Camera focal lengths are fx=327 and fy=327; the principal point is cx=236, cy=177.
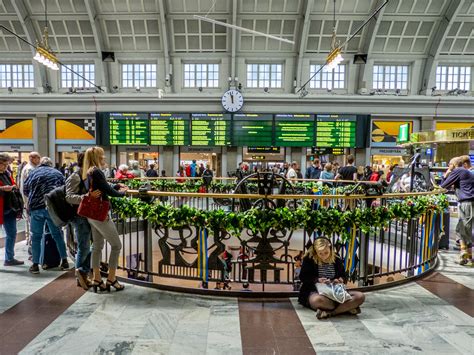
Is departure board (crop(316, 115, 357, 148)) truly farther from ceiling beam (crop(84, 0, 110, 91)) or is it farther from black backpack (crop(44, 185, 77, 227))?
black backpack (crop(44, 185, 77, 227))

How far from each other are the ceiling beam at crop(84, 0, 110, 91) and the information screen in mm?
7196

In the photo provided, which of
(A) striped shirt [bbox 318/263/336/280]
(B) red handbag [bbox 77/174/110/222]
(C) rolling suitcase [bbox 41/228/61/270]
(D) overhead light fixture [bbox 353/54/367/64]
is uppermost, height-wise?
(D) overhead light fixture [bbox 353/54/367/64]

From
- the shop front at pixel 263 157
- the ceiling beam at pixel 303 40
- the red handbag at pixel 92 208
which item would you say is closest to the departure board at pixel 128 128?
the shop front at pixel 263 157

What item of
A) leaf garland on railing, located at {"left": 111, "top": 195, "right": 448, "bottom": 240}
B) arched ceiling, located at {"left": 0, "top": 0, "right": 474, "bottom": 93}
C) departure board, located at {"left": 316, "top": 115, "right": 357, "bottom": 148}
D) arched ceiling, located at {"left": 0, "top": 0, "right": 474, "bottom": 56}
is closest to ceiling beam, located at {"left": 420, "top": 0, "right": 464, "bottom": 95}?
arched ceiling, located at {"left": 0, "top": 0, "right": 474, "bottom": 93}

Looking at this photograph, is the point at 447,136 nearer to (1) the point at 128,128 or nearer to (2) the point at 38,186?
(2) the point at 38,186

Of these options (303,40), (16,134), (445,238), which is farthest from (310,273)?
(16,134)

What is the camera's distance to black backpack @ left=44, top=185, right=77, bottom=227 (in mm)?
4676

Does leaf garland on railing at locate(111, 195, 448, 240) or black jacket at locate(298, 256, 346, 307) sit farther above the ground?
leaf garland on railing at locate(111, 195, 448, 240)

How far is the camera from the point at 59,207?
185 inches

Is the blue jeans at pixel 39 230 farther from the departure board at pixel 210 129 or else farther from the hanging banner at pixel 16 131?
the hanging banner at pixel 16 131

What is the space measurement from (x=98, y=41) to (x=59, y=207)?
48.0ft

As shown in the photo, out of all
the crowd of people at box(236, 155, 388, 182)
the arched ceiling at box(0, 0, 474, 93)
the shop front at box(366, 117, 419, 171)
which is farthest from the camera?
the shop front at box(366, 117, 419, 171)

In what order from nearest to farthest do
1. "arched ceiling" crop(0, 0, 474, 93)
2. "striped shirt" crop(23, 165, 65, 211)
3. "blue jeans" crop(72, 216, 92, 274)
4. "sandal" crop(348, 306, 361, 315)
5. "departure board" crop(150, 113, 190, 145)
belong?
"sandal" crop(348, 306, 361, 315), "blue jeans" crop(72, 216, 92, 274), "striped shirt" crop(23, 165, 65, 211), "arched ceiling" crop(0, 0, 474, 93), "departure board" crop(150, 113, 190, 145)

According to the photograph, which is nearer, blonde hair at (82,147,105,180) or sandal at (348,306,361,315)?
sandal at (348,306,361,315)
